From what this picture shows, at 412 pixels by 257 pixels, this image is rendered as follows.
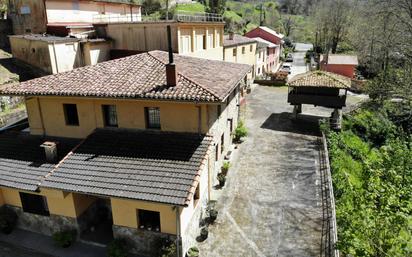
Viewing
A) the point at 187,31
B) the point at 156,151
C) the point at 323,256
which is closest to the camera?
the point at 323,256

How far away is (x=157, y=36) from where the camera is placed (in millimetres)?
27578

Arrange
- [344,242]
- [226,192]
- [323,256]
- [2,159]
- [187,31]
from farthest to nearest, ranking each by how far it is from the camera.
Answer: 1. [187,31]
2. [226,192]
3. [2,159]
4. [323,256]
5. [344,242]

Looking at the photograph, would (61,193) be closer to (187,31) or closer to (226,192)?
(226,192)

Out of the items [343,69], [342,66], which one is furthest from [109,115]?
[343,69]

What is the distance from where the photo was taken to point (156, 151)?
15672mm

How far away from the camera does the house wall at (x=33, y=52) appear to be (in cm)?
2723

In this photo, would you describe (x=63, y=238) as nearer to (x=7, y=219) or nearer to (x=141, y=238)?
(x=7, y=219)

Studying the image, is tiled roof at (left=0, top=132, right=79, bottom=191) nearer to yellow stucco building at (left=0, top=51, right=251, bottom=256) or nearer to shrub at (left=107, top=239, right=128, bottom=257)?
yellow stucco building at (left=0, top=51, right=251, bottom=256)

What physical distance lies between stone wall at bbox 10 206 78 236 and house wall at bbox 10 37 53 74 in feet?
48.2

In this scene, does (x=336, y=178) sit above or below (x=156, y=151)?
below

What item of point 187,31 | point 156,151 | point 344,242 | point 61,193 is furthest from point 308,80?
point 61,193

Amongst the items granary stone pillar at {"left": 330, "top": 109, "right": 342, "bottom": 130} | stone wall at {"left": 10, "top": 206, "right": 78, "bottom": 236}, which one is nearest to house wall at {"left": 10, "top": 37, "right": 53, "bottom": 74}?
stone wall at {"left": 10, "top": 206, "right": 78, "bottom": 236}

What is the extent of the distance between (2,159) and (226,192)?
41.5 feet

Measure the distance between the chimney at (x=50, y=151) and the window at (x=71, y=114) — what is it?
209 cm
